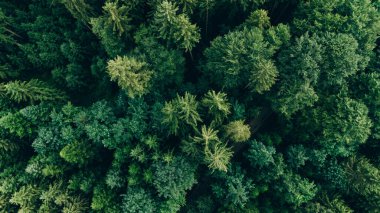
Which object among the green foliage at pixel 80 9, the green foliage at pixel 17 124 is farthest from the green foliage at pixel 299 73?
the green foliage at pixel 17 124

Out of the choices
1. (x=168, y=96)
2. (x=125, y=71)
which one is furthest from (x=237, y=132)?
(x=125, y=71)

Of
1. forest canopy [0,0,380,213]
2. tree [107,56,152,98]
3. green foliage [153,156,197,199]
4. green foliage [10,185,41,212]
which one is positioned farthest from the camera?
green foliage [10,185,41,212]

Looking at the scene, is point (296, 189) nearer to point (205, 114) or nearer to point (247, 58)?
point (205, 114)

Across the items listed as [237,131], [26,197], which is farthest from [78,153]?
[237,131]

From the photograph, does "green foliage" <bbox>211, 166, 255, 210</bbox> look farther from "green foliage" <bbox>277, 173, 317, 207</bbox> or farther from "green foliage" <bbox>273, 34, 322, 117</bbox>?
"green foliage" <bbox>273, 34, 322, 117</bbox>

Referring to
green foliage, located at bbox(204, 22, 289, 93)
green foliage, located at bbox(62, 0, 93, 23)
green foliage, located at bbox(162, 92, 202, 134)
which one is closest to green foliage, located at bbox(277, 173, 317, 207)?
green foliage, located at bbox(204, 22, 289, 93)

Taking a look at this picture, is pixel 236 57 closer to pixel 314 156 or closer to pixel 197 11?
pixel 197 11

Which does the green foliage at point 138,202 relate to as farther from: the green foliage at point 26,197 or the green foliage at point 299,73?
the green foliage at point 299,73
